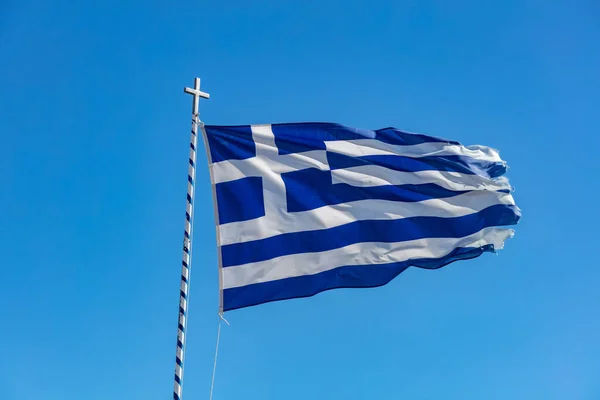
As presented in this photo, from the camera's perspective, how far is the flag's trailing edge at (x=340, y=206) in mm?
13344

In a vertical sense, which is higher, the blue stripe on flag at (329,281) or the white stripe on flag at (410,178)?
the white stripe on flag at (410,178)

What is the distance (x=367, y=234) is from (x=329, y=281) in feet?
4.41

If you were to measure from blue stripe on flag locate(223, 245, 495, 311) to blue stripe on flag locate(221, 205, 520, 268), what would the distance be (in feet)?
1.49

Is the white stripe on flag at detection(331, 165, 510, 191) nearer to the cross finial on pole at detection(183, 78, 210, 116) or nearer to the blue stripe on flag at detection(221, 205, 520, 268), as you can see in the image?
the blue stripe on flag at detection(221, 205, 520, 268)

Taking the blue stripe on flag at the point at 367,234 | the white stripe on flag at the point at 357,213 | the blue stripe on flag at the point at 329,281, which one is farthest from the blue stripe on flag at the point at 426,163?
the blue stripe on flag at the point at 329,281

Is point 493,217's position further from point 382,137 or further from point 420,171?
point 382,137

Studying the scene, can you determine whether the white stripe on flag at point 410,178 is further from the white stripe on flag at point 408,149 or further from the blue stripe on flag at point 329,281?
the blue stripe on flag at point 329,281

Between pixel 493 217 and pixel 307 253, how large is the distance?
14.0 ft

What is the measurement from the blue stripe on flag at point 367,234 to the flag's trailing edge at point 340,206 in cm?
2

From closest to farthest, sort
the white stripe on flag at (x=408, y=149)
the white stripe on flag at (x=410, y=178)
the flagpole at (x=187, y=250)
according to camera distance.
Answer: the flagpole at (x=187, y=250)
the white stripe on flag at (x=410, y=178)
the white stripe on flag at (x=408, y=149)

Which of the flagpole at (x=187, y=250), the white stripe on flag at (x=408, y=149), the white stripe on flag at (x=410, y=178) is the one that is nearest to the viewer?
the flagpole at (x=187, y=250)

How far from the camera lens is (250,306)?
1291cm

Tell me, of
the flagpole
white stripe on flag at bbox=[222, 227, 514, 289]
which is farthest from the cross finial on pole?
white stripe on flag at bbox=[222, 227, 514, 289]

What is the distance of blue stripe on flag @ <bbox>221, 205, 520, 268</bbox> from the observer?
13.2 meters
